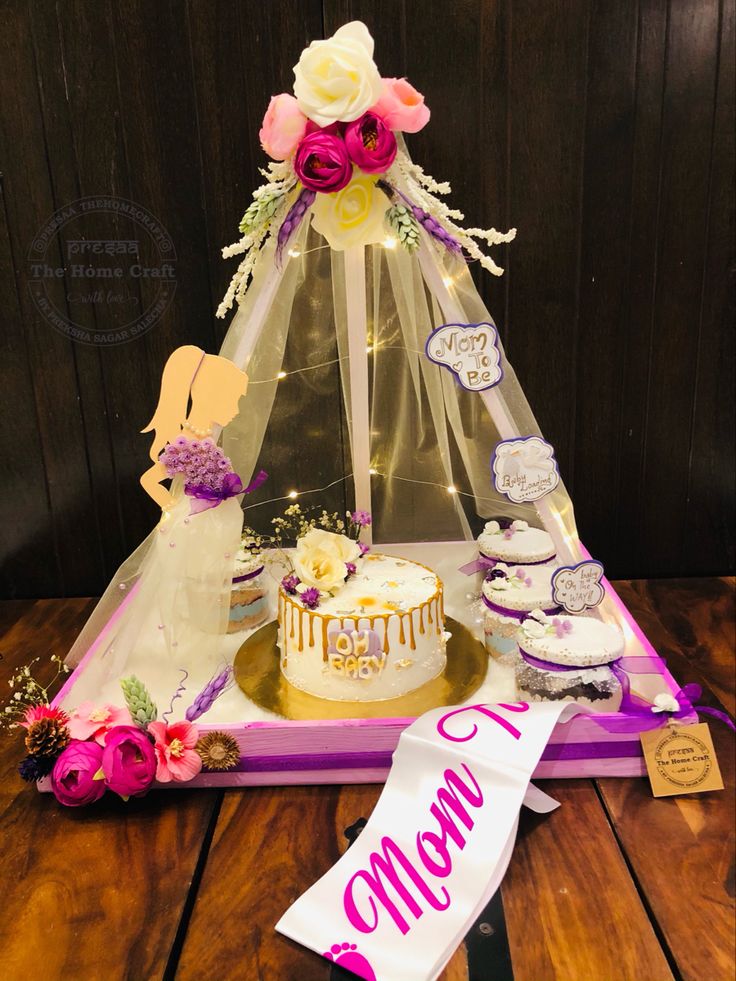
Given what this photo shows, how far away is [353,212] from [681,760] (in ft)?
3.15

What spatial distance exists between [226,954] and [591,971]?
42cm

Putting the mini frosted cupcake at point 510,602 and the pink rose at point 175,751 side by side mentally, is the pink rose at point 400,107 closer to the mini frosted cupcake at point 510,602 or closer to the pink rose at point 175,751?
the mini frosted cupcake at point 510,602

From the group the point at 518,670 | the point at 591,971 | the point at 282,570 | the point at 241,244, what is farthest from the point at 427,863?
the point at 241,244

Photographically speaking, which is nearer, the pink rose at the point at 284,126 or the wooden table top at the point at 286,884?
the wooden table top at the point at 286,884

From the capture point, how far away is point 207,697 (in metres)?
1.30

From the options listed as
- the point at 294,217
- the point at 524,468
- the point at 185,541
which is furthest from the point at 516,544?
the point at 294,217

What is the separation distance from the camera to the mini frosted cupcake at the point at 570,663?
125 centimetres

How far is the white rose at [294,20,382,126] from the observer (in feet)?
3.79

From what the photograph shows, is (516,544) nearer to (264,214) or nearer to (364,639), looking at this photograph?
(364,639)

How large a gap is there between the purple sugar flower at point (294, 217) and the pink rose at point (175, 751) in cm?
75

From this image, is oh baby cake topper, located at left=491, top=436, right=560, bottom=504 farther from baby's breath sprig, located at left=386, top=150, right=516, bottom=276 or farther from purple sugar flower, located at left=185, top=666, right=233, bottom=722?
purple sugar flower, located at left=185, top=666, right=233, bottom=722

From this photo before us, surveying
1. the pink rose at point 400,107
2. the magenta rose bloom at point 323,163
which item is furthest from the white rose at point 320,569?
the pink rose at point 400,107

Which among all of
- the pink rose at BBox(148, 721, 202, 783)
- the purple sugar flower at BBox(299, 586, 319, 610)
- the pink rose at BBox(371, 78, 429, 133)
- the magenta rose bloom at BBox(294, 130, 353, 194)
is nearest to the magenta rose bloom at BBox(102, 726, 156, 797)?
the pink rose at BBox(148, 721, 202, 783)

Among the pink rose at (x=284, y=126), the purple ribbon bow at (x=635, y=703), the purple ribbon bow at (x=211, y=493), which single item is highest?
the pink rose at (x=284, y=126)
